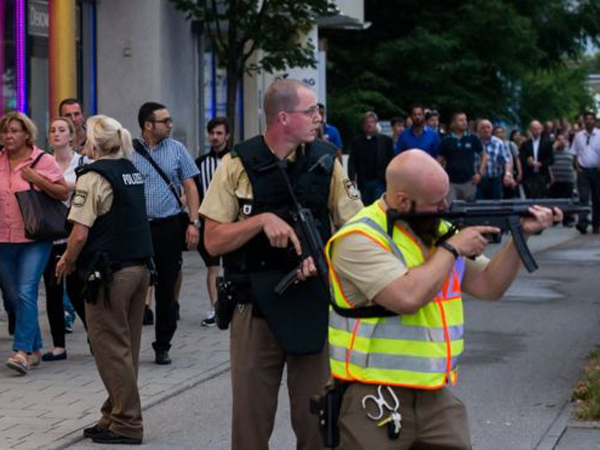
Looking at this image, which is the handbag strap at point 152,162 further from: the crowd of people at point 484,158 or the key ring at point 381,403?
the crowd of people at point 484,158

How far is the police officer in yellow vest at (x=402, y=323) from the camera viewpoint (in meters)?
4.95

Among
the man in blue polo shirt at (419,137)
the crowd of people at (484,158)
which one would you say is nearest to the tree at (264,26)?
the crowd of people at (484,158)

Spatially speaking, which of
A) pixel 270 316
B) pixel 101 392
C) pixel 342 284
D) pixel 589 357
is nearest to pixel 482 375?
pixel 589 357

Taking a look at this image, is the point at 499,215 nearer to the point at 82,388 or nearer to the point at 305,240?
the point at 305,240

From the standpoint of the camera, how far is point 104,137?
836 cm

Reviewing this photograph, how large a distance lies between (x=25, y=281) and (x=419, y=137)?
12.1m

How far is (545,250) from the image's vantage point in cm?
Result: 2092

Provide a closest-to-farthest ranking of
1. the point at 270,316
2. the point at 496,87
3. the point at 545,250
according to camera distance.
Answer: the point at 270,316 → the point at 545,250 → the point at 496,87

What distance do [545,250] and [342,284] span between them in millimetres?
16147

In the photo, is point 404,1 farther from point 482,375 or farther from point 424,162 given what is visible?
point 424,162

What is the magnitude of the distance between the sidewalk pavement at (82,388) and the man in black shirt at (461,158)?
7.57 m

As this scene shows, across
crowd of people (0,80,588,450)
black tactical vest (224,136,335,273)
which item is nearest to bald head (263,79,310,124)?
crowd of people (0,80,588,450)

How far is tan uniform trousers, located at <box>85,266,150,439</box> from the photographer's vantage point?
26.7 ft

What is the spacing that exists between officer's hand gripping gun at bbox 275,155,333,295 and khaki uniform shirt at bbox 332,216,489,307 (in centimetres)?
74
